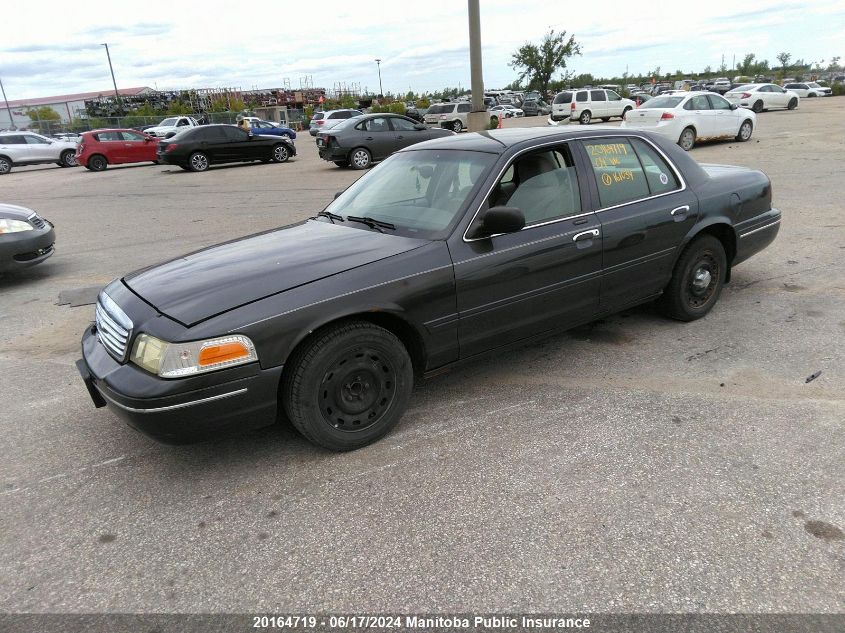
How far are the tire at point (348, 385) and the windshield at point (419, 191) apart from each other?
0.77m

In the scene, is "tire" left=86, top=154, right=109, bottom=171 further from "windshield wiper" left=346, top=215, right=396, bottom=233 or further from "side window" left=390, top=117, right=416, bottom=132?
"windshield wiper" left=346, top=215, right=396, bottom=233

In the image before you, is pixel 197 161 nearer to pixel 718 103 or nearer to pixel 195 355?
pixel 718 103

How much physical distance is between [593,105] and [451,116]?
25.3ft

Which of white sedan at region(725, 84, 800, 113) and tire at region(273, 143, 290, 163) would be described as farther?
white sedan at region(725, 84, 800, 113)

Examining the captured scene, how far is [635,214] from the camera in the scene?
4.25m

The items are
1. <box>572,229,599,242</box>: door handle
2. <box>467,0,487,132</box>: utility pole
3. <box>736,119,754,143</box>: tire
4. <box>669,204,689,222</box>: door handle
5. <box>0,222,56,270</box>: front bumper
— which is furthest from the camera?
<box>736,119,754,143</box>: tire

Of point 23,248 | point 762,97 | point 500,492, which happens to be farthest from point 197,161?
point 762,97

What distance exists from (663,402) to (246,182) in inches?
566

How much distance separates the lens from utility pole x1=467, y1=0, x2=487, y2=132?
1691 cm

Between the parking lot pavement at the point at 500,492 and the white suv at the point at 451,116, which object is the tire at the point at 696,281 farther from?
the white suv at the point at 451,116

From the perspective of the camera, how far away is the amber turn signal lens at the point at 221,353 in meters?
2.84

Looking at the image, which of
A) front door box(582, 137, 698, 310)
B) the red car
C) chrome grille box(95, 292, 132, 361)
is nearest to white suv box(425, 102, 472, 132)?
the red car

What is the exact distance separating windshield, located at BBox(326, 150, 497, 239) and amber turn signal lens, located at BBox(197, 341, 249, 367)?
1259 millimetres

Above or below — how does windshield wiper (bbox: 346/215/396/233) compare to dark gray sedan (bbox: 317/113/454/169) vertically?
above
